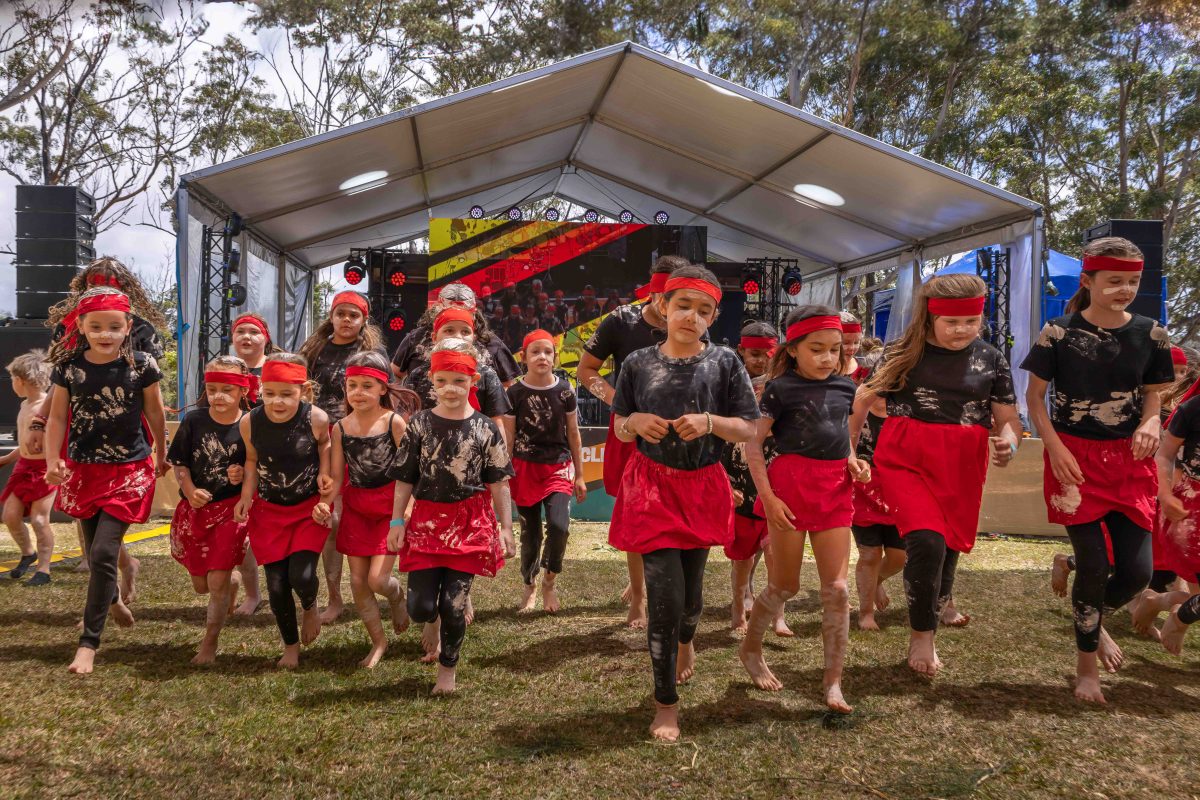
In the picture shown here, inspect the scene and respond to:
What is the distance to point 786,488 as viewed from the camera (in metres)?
3.67

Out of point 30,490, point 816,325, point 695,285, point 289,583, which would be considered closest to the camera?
point 695,285

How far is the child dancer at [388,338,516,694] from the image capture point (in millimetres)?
3758

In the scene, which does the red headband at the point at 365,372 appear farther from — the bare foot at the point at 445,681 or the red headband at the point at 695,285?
the red headband at the point at 695,285

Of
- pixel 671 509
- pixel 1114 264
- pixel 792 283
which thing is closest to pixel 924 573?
pixel 671 509

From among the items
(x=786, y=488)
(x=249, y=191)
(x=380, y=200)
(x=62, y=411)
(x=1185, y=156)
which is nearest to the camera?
(x=786, y=488)

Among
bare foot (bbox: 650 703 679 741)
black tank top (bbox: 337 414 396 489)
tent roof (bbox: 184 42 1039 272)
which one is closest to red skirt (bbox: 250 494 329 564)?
black tank top (bbox: 337 414 396 489)

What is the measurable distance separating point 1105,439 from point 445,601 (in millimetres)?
3079

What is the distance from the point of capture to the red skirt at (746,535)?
15.4ft

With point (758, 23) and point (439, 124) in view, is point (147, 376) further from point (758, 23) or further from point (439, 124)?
point (758, 23)

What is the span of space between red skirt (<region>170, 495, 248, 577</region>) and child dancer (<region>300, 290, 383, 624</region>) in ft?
2.95

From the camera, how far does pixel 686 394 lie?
333 cm

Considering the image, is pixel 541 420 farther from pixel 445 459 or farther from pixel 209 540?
pixel 209 540

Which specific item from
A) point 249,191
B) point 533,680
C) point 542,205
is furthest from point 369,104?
point 533,680

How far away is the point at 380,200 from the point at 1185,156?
22.3 m
